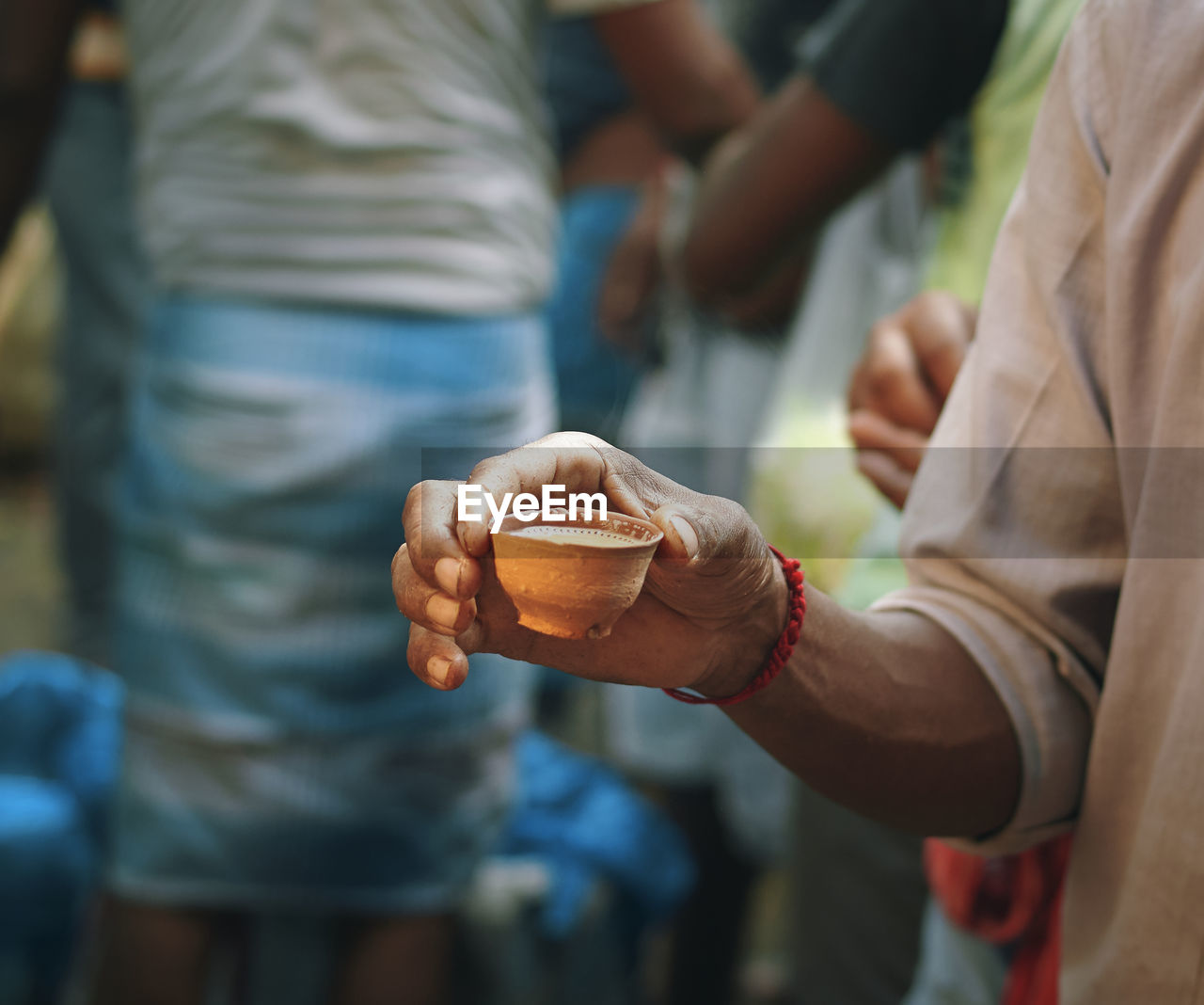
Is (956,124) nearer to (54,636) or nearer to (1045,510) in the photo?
(1045,510)

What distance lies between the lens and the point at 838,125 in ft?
3.12

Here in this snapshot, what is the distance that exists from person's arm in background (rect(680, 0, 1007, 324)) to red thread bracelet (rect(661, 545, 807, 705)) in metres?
0.55

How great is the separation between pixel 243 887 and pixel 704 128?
837 millimetres

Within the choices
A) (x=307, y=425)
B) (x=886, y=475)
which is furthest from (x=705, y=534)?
(x=307, y=425)

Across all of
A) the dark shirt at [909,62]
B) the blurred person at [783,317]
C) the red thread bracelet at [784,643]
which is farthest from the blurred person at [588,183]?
the red thread bracelet at [784,643]

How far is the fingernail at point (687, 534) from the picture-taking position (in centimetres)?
42

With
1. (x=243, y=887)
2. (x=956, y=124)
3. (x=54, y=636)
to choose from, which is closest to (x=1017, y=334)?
(x=956, y=124)

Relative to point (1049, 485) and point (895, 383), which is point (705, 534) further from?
point (895, 383)

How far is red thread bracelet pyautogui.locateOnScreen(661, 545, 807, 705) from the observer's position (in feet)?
1.67

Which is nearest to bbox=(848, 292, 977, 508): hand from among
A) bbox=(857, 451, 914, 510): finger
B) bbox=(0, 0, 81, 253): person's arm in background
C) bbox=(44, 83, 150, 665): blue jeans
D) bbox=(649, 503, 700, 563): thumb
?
bbox=(857, 451, 914, 510): finger

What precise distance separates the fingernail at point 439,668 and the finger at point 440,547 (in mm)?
Result: 24

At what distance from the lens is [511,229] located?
1.00 m

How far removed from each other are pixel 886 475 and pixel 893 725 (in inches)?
9.1

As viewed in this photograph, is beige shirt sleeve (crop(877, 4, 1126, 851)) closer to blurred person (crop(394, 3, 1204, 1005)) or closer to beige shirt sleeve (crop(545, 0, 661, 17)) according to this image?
blurred person (crop(394, 3, 1204, 1005))
